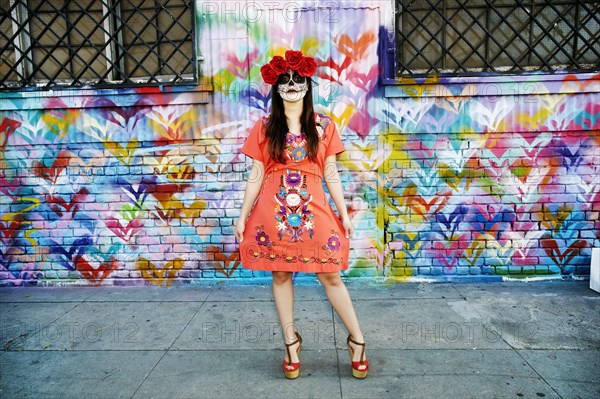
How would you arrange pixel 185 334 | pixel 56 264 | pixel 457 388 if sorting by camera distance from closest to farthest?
pixel 457 388
pixel 185 334
pixel 56 264

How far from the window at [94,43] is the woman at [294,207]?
2.12 metres

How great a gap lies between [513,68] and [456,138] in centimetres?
A: 90

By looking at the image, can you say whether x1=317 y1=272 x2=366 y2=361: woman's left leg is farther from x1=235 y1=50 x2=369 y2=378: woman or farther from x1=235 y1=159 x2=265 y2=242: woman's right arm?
x1=235 y1=159 x2=265 y2=242: woman's right arm

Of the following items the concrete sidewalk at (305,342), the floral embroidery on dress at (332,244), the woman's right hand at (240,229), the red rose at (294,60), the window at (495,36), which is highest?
the window at (495,36)

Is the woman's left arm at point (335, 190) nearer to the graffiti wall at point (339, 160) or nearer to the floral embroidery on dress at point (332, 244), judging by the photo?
the floral embroidery on dress at point (332, 244)

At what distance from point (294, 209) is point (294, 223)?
87 millimetres

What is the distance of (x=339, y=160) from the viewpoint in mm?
4773

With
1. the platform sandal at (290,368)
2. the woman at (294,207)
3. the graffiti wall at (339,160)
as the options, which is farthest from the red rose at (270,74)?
the graffiti wall at (339,160)

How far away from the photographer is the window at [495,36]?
4625 millimetres

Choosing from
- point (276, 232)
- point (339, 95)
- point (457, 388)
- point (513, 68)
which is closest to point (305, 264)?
point (276, 232)

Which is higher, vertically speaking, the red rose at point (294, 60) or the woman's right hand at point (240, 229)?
the red rose at point (294, 60)

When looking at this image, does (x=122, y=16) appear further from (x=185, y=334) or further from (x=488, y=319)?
(x=488, y=319)

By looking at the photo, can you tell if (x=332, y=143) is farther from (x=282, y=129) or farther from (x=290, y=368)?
(x=290, y=368)

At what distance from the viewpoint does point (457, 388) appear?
2.80 m
